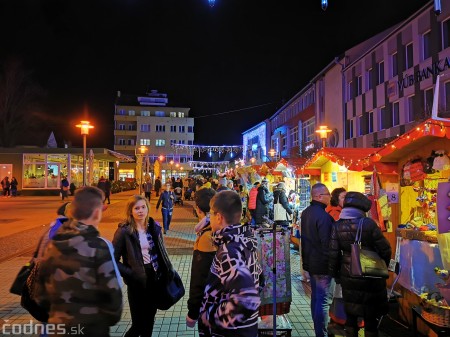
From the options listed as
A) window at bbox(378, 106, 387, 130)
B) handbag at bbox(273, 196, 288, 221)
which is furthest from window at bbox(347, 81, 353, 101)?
handbag at bbox(273, 196, 288, 221)

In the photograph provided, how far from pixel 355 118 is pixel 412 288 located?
77.8 feet

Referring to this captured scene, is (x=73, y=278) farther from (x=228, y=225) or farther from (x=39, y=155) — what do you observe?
(x=39, y=155)

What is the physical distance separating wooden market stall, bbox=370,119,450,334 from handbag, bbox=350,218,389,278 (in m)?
0.97

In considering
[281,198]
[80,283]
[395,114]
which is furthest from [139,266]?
[395,114]

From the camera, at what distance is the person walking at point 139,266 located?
375 cm

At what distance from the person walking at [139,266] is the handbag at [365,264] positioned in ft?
6.64

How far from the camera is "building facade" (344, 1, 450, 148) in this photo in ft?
58.3

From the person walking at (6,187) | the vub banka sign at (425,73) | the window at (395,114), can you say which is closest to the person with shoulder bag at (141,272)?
the vub banka sign at (425,73)

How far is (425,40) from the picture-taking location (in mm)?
19156

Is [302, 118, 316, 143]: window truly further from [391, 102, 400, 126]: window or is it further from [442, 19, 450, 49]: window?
[442, 19, 450, 49]: window

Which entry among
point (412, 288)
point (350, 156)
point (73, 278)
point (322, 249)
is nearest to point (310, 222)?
point (322, 249)

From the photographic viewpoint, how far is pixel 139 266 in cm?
376

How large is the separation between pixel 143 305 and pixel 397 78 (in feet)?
72.4

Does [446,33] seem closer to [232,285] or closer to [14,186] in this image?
[232,285]
